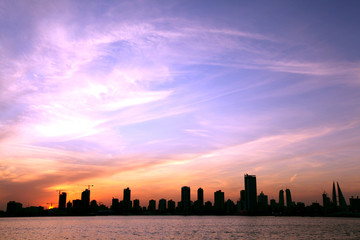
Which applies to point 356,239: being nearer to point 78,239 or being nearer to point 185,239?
point 185,239

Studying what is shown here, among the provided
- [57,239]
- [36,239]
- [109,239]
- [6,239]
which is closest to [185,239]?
[109,239]

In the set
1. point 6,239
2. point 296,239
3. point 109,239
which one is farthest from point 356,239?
point 6,239

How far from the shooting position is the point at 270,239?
11706cm

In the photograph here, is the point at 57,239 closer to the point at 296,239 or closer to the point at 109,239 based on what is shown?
the point at 109,239

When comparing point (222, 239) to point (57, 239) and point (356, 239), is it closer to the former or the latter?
point (356, 239)

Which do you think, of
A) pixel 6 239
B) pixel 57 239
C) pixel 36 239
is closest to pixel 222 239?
pixel 57 239

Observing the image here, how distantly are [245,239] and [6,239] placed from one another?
3699 inches

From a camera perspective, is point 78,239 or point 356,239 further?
point 78,239

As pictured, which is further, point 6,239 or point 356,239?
point 6,239

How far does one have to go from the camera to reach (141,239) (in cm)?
11775

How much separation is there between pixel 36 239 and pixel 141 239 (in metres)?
42.1

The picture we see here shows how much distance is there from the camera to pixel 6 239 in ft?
393

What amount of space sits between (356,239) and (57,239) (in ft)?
372

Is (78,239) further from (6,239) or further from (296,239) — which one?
(296,239)
